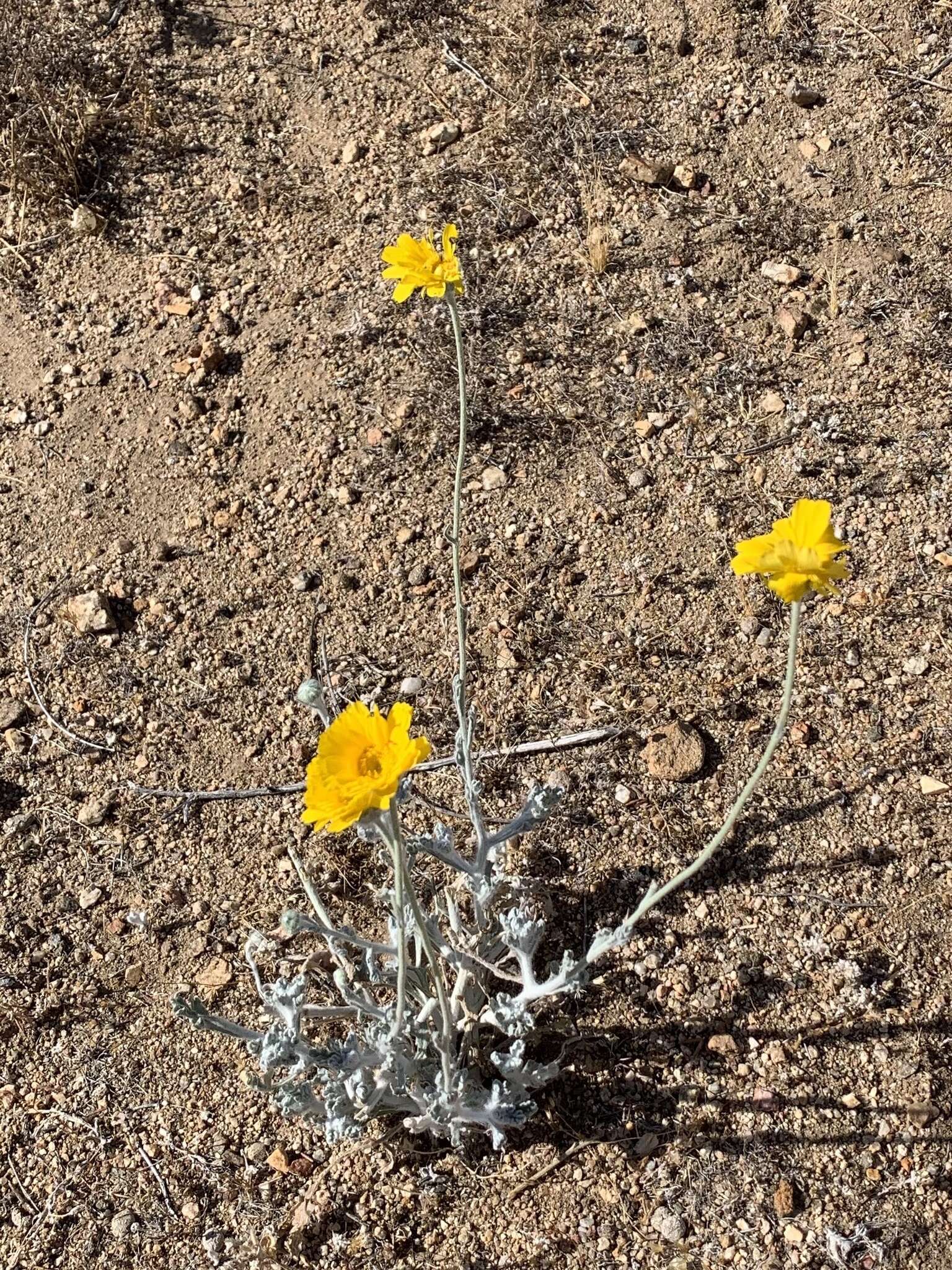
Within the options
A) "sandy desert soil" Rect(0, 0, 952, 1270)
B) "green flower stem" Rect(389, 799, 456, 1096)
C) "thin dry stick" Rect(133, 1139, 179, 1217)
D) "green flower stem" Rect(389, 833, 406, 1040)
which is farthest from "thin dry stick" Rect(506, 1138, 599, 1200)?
"thin dry stick" Rect(133, 1139, 179, 1217)

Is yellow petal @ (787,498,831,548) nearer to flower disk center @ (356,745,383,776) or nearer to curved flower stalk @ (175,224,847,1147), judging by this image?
curved flower stalk @ (175,224,847,1147)

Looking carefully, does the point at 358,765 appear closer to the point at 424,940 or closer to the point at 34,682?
the point at 424,940

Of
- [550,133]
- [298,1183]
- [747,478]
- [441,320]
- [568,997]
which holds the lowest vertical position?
[298,1183]

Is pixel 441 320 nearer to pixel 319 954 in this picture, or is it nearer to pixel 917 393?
pixel 917 393

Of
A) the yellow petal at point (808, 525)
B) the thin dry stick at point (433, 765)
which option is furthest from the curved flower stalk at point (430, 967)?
the thin dry stick at point (433, 765)

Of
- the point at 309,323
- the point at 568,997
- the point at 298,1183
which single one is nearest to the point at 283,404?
the point at 309,323

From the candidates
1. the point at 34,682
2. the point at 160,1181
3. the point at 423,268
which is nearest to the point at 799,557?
the point at 423,268
